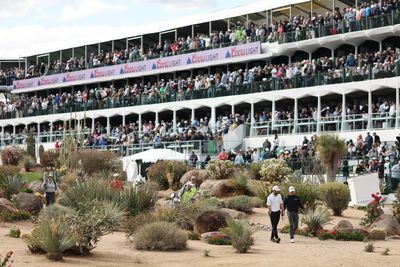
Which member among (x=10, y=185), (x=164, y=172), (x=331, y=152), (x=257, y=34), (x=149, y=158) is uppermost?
(x=257, y=34)

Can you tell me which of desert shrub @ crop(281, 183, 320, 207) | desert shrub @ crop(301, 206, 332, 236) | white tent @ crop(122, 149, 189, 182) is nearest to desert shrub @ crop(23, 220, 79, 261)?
desert shrub @ crop(301, 206, 332, 236)

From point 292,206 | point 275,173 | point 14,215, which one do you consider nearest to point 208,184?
point 275,173

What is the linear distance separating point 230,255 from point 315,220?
500 centimetres

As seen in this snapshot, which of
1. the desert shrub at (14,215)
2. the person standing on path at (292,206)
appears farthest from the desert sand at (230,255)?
the desert shrub at (14,215)

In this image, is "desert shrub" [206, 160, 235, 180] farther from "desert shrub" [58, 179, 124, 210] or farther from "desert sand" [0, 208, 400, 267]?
"desert sand" [0, 208, 400, 267]

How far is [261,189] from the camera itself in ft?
112

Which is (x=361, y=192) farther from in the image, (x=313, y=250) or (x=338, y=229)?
(x=313, y=250)

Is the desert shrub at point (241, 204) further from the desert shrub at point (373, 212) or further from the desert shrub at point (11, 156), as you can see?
the desert shrub at point (11, 156)

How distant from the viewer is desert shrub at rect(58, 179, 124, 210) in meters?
26.8

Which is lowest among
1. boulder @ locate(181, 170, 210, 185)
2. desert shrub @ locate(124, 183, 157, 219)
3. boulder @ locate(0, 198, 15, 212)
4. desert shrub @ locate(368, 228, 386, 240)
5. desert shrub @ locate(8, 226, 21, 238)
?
desert shrub @ locate(368, 228, 386, 240)

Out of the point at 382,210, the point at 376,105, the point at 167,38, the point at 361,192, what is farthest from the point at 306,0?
the point at 382,210

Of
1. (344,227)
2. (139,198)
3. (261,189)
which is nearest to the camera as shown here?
(344,227)

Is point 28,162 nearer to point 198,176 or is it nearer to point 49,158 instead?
point 49,158

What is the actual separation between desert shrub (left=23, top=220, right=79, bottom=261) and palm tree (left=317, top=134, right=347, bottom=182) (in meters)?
16.4
